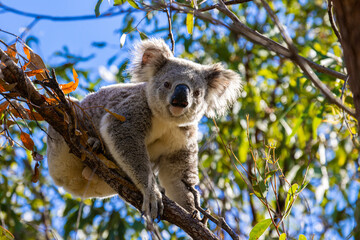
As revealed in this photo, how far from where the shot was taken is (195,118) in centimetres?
299

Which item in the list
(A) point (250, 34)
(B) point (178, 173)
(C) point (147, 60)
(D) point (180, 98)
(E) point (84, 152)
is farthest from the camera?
(C) point (147, 60)

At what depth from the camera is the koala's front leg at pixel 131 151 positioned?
235cm

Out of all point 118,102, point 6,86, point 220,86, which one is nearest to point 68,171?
point 118,102

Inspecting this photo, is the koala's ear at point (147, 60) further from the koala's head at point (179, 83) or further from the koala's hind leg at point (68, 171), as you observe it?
the koala's hind leg at point (68, 171)

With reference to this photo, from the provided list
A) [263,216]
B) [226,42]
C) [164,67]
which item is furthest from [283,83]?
[164,67]

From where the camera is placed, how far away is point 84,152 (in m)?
2.12

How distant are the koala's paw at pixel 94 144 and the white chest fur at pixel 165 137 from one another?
396 mm

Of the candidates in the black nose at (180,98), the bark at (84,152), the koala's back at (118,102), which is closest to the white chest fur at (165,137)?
the koala's back at (118,102)

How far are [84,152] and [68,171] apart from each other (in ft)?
2.84

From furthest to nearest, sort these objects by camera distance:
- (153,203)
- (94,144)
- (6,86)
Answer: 1. (94,144)
2. (153,203)
3. (6,86)

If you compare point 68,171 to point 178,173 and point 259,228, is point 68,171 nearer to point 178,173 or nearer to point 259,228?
point 178,173

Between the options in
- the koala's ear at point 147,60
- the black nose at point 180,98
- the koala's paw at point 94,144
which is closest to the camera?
the koala's paw at point 94,144

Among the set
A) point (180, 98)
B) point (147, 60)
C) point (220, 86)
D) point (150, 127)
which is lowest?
point (150, 127)

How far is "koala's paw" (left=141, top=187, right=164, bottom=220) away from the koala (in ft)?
→ 0.69
